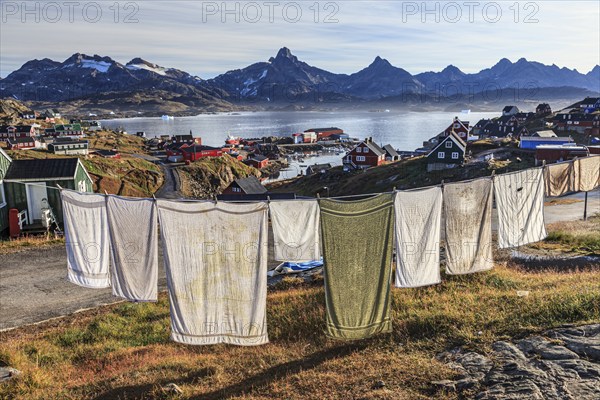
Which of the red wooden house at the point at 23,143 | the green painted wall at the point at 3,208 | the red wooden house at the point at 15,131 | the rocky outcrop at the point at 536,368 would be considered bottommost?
the rocky outcrop at the point at 536,368

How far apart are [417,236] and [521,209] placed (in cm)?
458

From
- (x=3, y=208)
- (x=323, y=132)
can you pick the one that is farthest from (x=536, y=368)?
(x=323, y=132)

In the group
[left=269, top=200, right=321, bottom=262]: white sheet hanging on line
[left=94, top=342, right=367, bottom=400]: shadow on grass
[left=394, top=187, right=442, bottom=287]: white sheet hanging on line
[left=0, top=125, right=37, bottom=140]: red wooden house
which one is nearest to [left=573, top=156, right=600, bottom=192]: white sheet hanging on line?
[left=394, top=187, right=442, bottom=287]: white sheet hanging on line

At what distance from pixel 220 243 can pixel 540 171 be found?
32.6ft

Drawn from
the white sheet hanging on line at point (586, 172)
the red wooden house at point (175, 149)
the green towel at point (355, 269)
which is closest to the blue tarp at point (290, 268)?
the green towel at point (355, 269)

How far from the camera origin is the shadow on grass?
848 cm

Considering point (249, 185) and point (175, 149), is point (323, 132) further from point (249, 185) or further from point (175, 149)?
point (249, 185)

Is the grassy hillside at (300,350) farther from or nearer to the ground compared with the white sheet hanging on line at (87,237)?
nearer to the ground

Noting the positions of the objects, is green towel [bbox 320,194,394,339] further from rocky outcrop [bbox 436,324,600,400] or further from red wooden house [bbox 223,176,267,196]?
red wooden house [bbox 223,176,267,196]

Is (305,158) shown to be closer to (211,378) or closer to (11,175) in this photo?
(11,175)

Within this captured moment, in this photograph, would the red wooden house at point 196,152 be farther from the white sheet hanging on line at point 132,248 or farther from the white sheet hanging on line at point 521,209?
the white sheet hanging on line at point 521,209

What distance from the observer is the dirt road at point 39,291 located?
14320 millimetres

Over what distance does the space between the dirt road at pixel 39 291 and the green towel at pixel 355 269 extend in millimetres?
10153

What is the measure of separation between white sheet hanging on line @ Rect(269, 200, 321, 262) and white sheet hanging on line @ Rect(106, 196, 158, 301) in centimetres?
289
